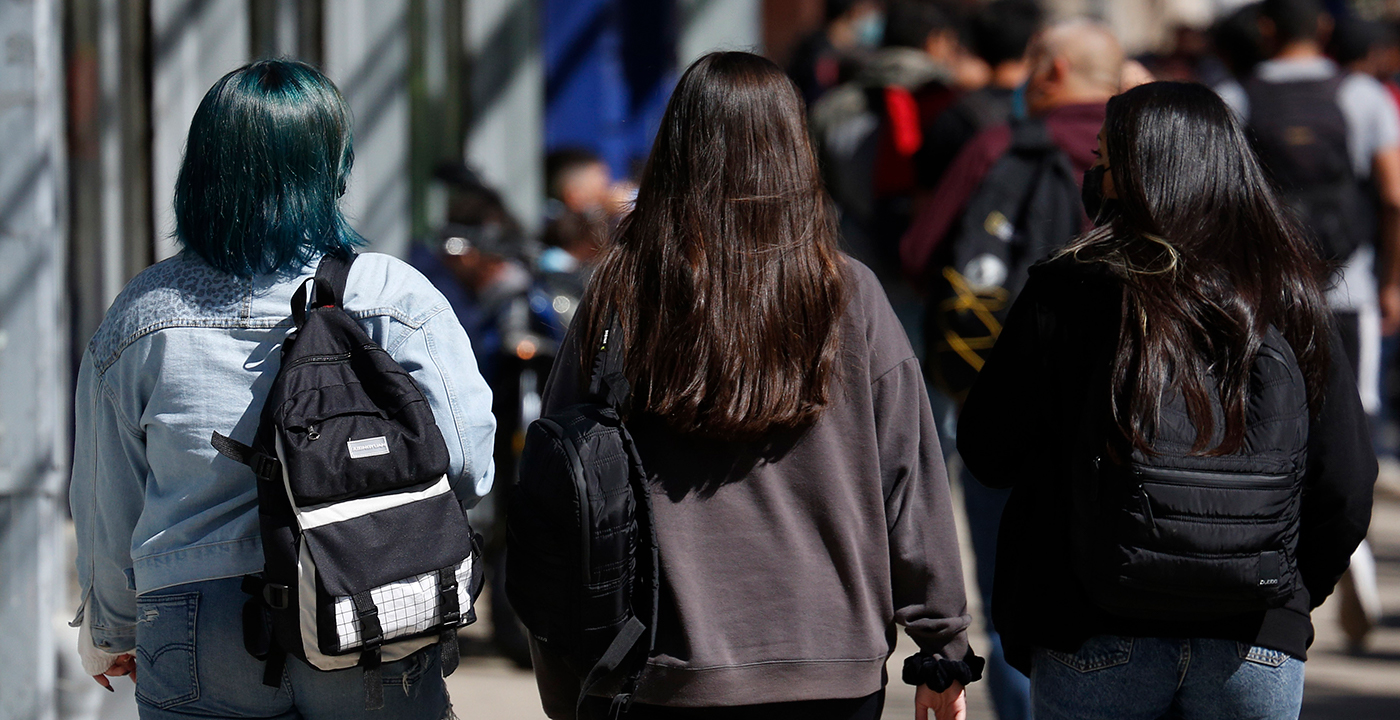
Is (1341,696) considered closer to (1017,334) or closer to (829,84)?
(1017,334)

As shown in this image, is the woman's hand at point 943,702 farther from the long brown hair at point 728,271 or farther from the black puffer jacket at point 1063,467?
the long brown hair at point 728,271

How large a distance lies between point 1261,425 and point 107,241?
520 cm

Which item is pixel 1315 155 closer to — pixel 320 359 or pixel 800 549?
pixel 800 549

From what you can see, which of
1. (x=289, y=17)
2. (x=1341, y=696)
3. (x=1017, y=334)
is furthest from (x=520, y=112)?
(x=1017, y=334)

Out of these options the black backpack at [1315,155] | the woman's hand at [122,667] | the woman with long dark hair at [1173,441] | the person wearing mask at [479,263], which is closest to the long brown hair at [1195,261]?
the woman with long dark hair at [1173,441]

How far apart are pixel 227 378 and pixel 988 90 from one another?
10.4 ft

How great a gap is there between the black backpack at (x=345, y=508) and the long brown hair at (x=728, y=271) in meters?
0.35

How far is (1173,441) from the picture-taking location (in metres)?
2.34

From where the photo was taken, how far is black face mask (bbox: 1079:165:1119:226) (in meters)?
2.62

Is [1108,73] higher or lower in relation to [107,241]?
higher

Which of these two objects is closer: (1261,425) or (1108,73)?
(1261,425)

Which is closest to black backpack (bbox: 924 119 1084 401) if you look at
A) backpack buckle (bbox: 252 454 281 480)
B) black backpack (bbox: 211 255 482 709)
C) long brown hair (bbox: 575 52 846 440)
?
long brown hair (bbox: 575 52 846 440)

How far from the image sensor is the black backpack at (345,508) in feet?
7.22

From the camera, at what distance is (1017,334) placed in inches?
103
